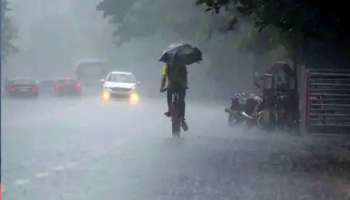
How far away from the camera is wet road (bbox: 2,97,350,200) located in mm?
11898

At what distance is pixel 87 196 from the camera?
11.2 meters

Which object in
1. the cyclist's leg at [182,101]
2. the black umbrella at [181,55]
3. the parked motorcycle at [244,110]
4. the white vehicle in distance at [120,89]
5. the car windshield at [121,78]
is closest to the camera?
the cyclist's leg at [182,101]

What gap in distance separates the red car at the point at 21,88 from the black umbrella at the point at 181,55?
37.1m

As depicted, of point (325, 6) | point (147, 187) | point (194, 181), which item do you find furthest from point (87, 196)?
point (325, 6)

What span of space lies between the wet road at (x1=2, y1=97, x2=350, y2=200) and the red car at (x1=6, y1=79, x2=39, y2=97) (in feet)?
111

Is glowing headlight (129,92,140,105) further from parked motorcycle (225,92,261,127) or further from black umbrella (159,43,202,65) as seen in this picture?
black umbrella (159,43,202,65)

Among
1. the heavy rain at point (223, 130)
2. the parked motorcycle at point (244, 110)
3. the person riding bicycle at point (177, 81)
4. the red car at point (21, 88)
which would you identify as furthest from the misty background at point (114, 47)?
the person riding bicycle at point (177, 81)

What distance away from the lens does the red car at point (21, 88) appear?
58.7 m

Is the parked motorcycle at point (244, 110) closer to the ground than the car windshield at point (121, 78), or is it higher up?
closer to the ground

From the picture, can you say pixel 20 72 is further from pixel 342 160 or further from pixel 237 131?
pixel 342 160

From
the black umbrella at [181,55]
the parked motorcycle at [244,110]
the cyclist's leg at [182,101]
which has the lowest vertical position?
the parked motorcycle at [244,110]

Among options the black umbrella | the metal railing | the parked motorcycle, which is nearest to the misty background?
the parked motorcycle

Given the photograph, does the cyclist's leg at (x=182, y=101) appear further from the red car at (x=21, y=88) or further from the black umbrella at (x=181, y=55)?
the red car at (x=21, y=88)

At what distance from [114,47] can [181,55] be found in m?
81.0
